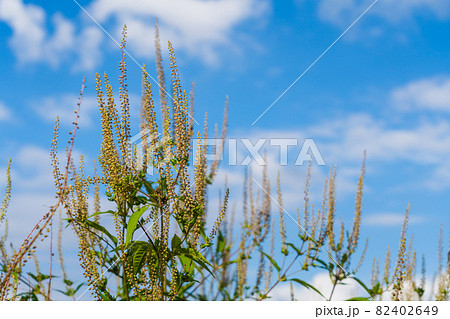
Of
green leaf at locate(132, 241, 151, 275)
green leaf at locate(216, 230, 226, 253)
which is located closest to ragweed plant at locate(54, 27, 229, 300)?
green leaf at locate(132, 241, 151, 275)

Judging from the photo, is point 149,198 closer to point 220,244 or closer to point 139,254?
point 139,254

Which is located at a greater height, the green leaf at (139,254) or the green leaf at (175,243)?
the green leaf at (175,243)

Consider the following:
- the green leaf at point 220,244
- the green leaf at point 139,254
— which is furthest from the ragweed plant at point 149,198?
the green leaf at point 220,244

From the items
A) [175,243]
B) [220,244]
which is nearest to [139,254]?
[175,243]

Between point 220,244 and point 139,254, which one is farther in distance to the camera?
point 220,244

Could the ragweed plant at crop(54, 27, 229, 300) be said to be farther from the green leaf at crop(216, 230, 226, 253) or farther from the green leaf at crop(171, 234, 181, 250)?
the green leaf at crop(216, 230, 226, 253)

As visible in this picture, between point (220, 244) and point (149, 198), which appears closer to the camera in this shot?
point (149, 198)

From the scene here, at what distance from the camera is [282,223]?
4402 mm

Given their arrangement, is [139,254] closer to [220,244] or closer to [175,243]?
[175,243]

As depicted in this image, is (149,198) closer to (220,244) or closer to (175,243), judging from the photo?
(175,243)

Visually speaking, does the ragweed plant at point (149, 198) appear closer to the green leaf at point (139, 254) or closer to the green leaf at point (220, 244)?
the green leaf at point (139, 254)
